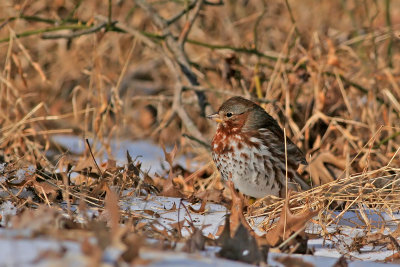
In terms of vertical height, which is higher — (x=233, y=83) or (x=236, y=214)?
(x=233, y=83)

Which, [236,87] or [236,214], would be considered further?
[236,87]

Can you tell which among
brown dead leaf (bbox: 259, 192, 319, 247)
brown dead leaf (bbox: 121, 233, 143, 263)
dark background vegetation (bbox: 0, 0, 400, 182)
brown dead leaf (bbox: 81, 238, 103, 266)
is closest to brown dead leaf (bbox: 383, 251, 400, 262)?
brown dead leaf (bbox: 259, 192, 319, 247)

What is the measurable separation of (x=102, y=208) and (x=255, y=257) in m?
1.21

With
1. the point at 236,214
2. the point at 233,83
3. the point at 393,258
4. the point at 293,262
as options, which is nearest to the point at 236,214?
the point at 236,214

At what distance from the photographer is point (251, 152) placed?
4125mm

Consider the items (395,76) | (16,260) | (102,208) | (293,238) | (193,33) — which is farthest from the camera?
(193,33)

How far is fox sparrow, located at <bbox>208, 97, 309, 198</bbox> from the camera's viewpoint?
161 inches

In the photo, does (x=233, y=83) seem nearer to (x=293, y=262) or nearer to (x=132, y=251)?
(x=293, y=262)

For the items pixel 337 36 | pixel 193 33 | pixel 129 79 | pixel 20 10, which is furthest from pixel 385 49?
pixel 20 10

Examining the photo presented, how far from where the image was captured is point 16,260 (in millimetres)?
1735

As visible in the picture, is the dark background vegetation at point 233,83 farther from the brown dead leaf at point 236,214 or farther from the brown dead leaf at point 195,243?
the brown dead leaf at point 195,243

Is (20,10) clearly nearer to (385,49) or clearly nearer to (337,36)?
(337,36)

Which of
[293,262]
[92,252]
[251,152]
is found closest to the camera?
[92,252]

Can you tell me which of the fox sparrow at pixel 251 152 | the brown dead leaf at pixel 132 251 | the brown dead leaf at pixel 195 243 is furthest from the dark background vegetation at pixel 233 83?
the brown dead leaf at pixel 132 251
